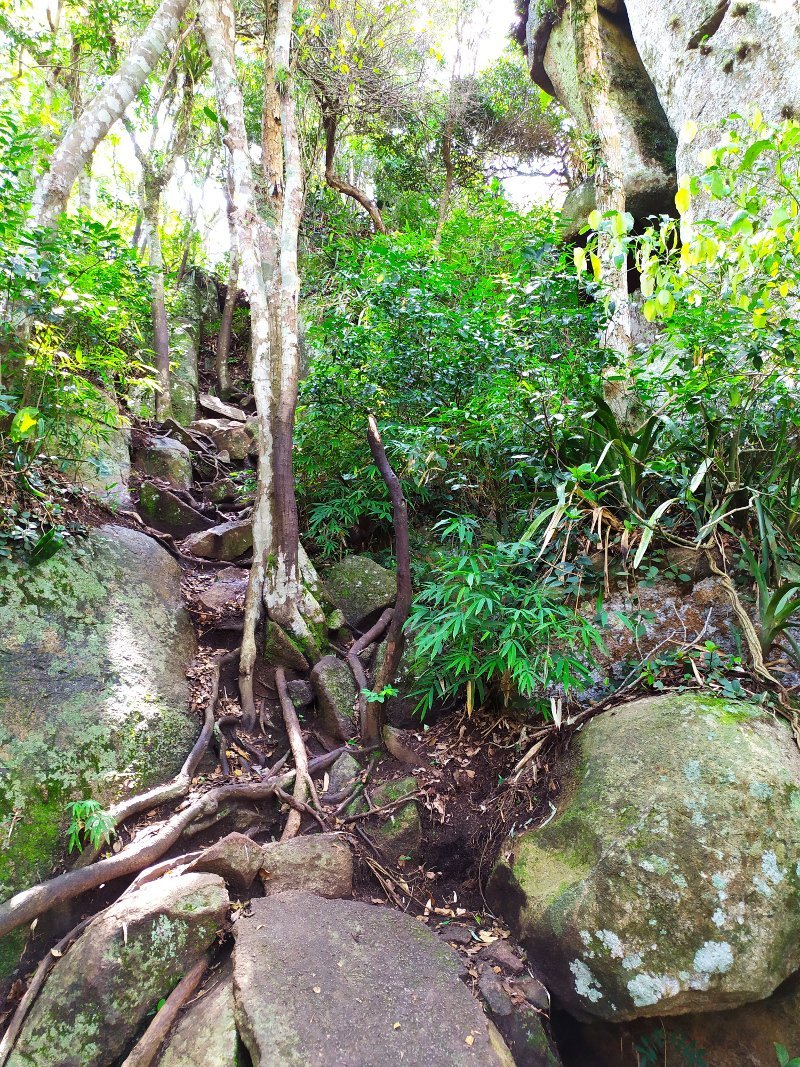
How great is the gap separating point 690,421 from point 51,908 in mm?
5099

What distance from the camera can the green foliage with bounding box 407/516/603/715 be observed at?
356 centimetres

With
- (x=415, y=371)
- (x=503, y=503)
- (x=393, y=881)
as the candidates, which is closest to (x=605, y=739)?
(x=393, y=881)

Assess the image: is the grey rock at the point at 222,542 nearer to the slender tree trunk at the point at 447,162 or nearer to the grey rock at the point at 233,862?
the grey rock at the point at 233,862

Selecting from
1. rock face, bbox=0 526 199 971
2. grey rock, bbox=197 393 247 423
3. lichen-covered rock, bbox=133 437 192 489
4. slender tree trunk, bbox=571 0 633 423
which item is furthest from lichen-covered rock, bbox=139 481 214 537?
slender tree trunk, bbox=571 0 633 423

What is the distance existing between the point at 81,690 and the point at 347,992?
2.34 metres

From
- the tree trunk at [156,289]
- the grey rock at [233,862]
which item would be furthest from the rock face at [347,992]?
the tree trunk at [156,289]

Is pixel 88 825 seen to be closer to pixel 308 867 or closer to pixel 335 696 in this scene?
pixel 308 867

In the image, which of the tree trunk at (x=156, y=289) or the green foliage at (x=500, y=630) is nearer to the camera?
the green foliage at (x=500, y=630)

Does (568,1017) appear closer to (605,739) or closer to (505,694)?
(605,739)

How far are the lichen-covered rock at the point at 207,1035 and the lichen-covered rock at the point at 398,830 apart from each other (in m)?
1.20

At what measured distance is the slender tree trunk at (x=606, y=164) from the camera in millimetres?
5363

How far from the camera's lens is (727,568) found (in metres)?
4.16

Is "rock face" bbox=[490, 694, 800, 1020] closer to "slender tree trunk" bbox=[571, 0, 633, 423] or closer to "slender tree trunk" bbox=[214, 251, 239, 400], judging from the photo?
"slender tree trunk" bbox=[571, 0, 633, 423]

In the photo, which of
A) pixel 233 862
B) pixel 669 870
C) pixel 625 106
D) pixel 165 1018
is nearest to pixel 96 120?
pixel 233 862
